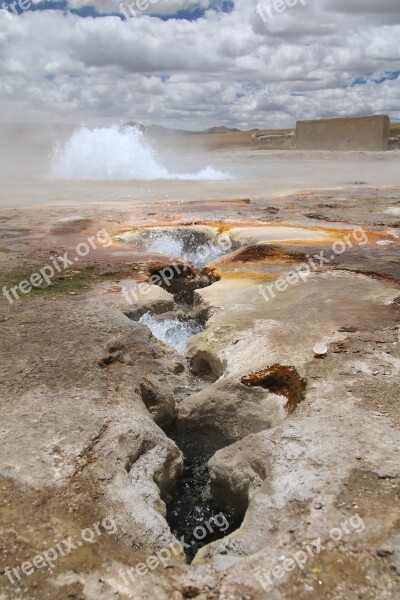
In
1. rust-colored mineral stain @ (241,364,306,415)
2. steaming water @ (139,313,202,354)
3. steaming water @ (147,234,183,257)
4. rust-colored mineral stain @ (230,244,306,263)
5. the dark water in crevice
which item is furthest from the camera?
steaming water @ (147,234,183,257)

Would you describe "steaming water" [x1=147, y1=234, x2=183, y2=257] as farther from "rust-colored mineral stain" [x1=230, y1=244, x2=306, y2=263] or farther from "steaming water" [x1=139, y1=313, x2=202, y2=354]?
"steaming water" [x1=139, y1=313, x2=202, y2=354]

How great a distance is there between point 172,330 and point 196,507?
7.44 feet

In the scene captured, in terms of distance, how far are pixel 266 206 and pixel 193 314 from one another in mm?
5409

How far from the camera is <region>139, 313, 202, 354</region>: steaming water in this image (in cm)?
506

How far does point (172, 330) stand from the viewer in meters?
5.12

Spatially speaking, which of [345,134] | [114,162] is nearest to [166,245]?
[114,162]

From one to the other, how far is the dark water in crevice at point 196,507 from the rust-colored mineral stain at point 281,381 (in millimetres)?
397

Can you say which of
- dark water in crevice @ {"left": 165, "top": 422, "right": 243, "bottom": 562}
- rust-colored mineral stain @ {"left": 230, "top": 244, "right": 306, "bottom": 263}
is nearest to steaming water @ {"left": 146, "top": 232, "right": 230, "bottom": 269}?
rust-colored mineral stain @ {"left": 230, "top": 244, "right": 306, "bottom": 263}

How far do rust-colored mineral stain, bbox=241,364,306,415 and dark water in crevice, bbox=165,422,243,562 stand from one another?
397mm

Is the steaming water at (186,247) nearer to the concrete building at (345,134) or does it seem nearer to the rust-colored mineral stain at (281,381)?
the rust-colored mineral stain at (281,381)

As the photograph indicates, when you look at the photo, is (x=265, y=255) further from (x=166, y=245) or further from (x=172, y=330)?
(x=166, y=245)

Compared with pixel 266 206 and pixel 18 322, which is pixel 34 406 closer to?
pixel 18 322

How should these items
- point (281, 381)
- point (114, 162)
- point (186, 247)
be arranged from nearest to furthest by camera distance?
point (281, 381)
point (186, 247)
point (114, 162)

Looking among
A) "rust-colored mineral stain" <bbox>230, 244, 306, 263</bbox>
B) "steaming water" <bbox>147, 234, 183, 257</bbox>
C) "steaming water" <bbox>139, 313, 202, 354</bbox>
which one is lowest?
"steaming water" <bbox>139, 313, 202, 354</bbox>
